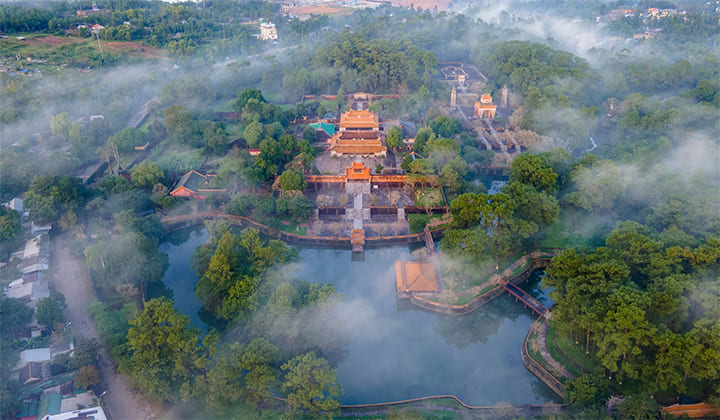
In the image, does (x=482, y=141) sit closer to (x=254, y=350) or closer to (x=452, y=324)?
(x=452, y=324)

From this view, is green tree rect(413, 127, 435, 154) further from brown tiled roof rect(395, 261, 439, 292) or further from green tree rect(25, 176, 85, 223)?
green tree rect(25, 176, 85, 223)

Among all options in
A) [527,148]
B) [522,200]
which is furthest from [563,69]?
[522,200]

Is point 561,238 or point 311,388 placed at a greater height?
point 311,388

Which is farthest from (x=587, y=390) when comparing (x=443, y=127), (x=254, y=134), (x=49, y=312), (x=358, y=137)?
(x=254, y=134)

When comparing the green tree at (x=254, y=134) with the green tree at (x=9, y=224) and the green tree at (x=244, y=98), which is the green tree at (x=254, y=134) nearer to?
the green tree at (x=244, y=98)

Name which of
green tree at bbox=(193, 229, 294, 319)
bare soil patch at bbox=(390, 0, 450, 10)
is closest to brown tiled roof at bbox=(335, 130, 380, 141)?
green tree at bbox=(193, 229, 294, 319)

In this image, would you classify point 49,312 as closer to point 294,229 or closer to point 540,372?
point 294,229
